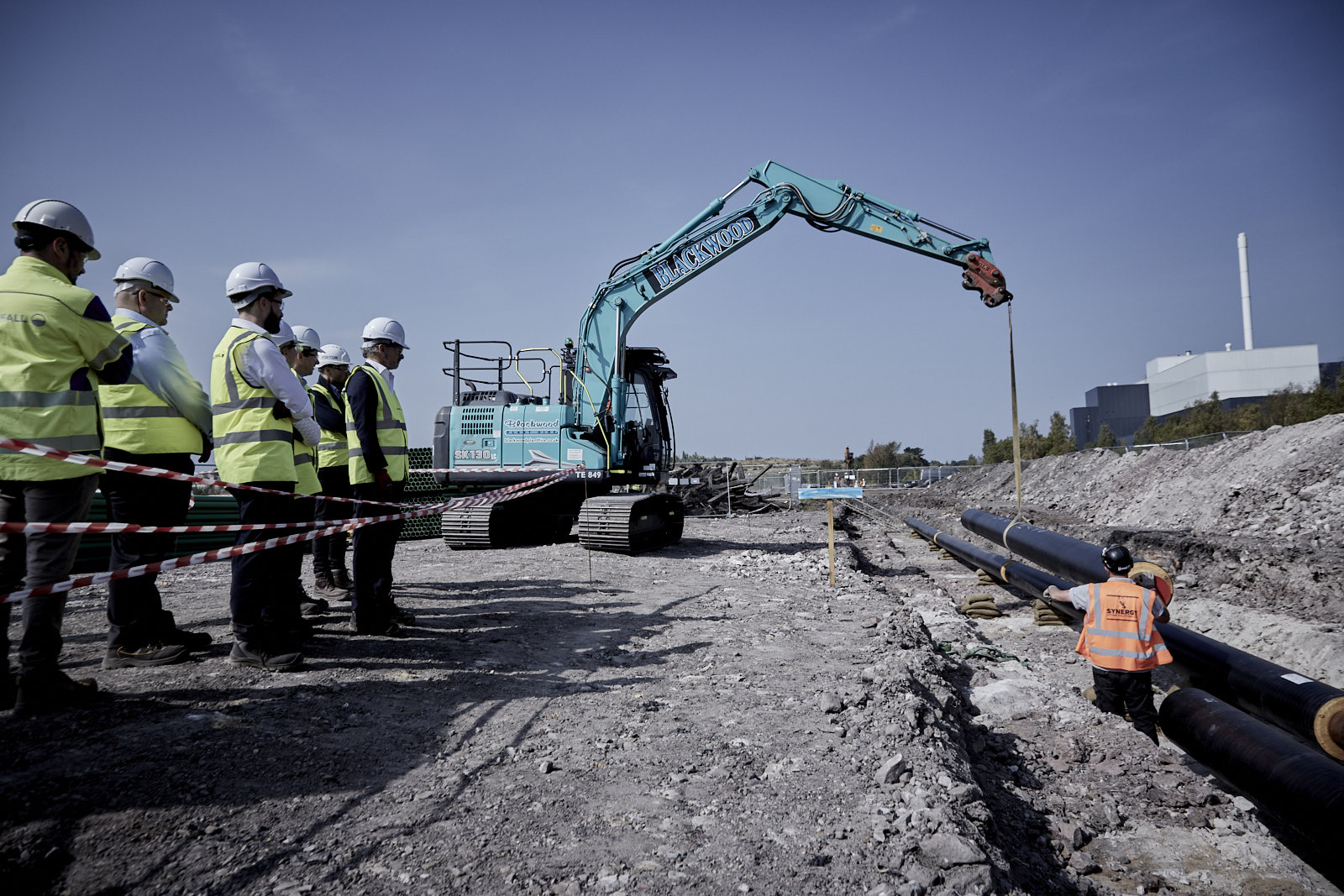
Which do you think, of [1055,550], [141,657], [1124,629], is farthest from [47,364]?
[1055,550]

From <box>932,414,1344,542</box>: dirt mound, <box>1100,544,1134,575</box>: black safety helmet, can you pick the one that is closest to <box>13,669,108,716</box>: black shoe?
<box>1100,544,1134,575</box>: black safety helmet

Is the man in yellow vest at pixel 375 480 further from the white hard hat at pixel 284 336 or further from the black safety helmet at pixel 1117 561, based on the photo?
the black safety helmet at pixel 1117 561

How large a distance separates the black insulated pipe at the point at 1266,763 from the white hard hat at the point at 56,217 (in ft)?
20.3

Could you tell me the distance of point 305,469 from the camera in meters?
5.18

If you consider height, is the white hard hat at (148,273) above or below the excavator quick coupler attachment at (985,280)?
below

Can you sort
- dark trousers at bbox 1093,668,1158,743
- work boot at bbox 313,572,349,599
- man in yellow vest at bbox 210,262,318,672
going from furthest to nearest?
work boot at bbox 313,572,349,599 → dark trousers at bbox 1093,668,1158,743 → man in yellow vest at bbox 210,262,318,672

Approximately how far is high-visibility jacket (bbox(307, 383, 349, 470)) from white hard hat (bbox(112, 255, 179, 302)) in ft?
6.53

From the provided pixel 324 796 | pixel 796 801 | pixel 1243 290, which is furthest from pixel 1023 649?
pixel 1243 290

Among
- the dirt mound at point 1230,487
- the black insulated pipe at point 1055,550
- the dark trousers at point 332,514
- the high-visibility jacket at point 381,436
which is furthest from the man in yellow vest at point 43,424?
the dirt mound at point 1230,487

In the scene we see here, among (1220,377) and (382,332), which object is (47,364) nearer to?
(382,332)

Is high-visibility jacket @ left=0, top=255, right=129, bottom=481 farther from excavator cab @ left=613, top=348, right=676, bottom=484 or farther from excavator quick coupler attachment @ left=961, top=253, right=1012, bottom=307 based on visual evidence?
excavator quick coupler attachment @ left=961, top=253, right=1012, bottom=307

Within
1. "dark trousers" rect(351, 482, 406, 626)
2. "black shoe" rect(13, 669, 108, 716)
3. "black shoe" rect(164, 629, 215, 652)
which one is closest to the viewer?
"black shoe" rect(13, 669, 108, 716)

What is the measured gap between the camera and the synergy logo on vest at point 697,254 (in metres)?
11.5

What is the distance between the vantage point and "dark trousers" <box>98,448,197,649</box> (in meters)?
3.92
